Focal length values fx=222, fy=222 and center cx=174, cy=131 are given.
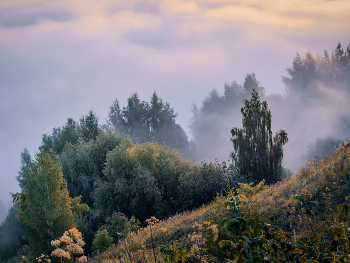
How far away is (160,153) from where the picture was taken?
21953 mm

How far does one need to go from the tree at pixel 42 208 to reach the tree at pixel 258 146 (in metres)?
12.6

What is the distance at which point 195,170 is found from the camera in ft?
58.3

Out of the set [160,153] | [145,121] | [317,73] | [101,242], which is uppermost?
[317,73]

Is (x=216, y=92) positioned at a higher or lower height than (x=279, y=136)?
higher

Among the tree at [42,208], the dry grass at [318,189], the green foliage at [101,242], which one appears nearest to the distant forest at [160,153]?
the tree at [42,208]

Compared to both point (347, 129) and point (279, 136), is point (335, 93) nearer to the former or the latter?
point (347, 129)

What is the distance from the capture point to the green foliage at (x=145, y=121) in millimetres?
46781

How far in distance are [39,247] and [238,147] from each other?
14.3 metres

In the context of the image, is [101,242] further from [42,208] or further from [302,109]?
[302,109]

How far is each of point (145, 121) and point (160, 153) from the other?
2705cm

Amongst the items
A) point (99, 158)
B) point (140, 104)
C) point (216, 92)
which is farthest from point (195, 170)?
point (216, 92)

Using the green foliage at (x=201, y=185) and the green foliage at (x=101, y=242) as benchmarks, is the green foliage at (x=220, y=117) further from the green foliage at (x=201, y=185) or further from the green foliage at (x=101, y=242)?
the green foliage at (x=101, y=242)

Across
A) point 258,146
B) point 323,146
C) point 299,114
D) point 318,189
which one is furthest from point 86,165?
point 299,114

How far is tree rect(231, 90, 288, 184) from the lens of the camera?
16859 mm
